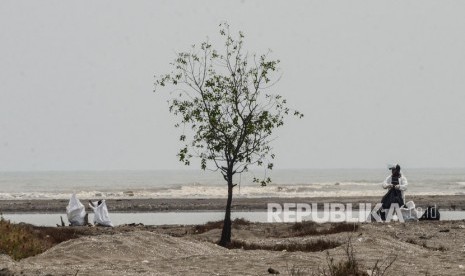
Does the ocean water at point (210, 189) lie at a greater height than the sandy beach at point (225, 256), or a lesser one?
greater

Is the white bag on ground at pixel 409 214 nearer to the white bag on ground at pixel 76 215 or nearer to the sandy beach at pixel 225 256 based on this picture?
the sandy beach at pixel 225 256

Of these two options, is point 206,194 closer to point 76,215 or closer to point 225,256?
point 76,215

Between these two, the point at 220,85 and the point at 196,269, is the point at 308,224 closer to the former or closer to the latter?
the point at 220,85

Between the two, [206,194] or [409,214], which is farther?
[206,194]

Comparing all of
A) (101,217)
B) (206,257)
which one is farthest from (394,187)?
(206,257)

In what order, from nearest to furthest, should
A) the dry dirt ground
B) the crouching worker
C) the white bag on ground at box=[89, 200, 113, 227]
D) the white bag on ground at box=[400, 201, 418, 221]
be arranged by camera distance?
the dry dirt ground
the crouching worker
the white bag on ground at box=[89, 200, 113, 227]
the white bag on ground at box=[400, 201, 418, 221]

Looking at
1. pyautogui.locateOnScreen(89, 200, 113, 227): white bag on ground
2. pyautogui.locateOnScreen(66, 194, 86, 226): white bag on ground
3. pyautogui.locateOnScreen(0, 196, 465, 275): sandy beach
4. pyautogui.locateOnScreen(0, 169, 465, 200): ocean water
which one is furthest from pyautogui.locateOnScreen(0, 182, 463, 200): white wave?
pyautogui.locateOnScreen(0, 196, 465, 275): sandy beach

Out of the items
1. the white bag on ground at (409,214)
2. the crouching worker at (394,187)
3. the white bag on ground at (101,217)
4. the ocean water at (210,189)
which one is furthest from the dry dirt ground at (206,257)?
the ocean water at (210,189)

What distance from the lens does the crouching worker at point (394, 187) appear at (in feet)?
105

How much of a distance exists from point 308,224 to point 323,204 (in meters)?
26.6

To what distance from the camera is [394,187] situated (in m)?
32.1

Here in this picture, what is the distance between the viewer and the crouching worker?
105 feet

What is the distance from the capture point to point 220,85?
2752 centimetres

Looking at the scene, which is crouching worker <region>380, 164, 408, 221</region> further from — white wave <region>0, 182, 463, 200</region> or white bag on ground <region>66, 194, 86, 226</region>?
white wave <region>0, 182, 463, 200</region>
